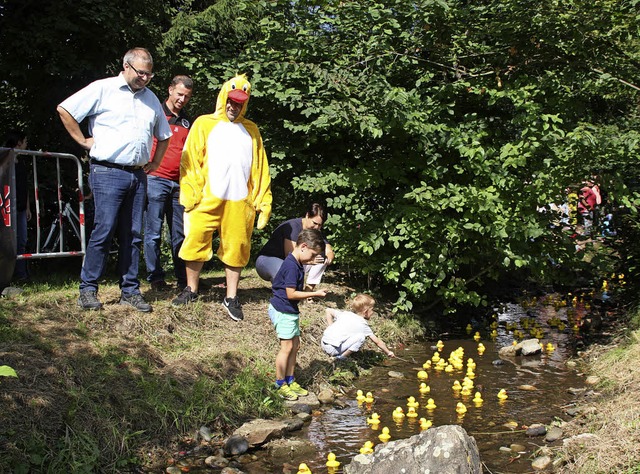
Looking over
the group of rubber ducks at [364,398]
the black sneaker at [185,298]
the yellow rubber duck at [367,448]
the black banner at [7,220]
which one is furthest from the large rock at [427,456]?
the black sneaker at [185,298]

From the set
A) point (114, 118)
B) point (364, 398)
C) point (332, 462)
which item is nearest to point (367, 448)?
point (332, 462)

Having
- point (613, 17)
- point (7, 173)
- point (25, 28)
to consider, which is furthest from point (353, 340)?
point (25, 28)

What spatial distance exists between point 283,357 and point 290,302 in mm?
486

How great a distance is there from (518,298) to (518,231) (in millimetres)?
4360

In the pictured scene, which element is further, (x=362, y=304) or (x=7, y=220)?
(x=362, y=304)

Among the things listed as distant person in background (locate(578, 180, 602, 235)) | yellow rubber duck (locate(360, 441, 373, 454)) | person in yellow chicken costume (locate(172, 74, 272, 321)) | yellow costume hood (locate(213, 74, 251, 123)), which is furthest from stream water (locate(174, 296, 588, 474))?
yellow costume hood (locate(213, 74, 251, 123))

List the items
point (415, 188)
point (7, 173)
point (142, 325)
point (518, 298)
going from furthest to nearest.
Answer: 1. point (518, 298)
2. point (415, 188)
3. point (142, 325)
4. point (7, 173)

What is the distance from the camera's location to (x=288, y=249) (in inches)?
315

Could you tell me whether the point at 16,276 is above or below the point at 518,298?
above

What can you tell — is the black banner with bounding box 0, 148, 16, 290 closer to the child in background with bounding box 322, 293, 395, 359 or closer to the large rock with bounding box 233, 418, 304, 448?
the large rock with bounding box 233, 418, 304, 448

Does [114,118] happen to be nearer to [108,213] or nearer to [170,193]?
[108,213]

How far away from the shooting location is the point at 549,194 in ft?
25.2

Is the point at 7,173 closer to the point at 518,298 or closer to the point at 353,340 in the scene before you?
the point at 353,340

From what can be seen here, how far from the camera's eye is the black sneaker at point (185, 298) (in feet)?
22.5
